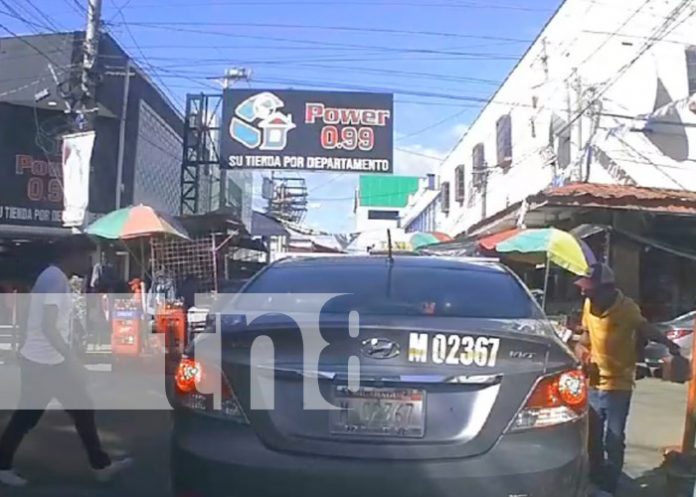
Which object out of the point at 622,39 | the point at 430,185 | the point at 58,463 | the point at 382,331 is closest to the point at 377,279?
the point at 382,331

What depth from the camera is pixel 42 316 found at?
580 cm

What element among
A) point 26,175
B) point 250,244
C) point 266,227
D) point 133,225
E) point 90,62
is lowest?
point 133,225

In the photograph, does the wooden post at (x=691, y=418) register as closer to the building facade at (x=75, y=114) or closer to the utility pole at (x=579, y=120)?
the utility pole at (x=579, y=120)

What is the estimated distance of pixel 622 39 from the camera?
1822 centimetres

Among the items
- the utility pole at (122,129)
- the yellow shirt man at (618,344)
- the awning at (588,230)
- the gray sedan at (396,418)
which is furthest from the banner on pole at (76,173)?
the gray sedan at (396,418)

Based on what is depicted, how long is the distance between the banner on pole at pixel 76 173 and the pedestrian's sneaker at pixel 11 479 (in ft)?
36.0

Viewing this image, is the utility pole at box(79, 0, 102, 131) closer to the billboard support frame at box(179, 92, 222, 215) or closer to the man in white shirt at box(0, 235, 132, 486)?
the billboard support frame at box(179, 92, 222, 215)

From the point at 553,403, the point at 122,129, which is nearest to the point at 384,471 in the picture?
the point at 553,403

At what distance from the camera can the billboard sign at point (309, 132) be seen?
2438cm

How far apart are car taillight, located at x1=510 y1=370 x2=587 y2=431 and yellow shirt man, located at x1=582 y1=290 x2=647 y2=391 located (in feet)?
6.37

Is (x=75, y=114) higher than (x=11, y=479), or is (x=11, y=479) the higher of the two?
(x=75, y=114)

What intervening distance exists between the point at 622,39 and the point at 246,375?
16174 mm

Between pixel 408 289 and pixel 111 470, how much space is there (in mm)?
2606

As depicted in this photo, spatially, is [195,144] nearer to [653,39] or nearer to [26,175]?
[26,175]
